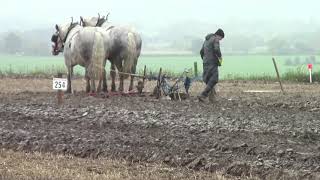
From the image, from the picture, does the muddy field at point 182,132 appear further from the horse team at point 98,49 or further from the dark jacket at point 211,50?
the horse team at point 98,49

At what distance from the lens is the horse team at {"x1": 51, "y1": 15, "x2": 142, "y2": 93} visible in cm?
1606

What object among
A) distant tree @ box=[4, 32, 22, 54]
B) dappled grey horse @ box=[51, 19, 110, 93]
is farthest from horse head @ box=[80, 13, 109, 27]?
distant tree @ box=[4, 32, 22, 54]

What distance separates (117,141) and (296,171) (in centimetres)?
304

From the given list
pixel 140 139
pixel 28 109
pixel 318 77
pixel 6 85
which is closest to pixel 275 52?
pixel 318 77

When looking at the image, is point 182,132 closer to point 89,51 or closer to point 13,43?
point 89,51

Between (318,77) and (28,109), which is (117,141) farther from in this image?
(318,77)

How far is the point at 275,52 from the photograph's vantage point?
50812mm

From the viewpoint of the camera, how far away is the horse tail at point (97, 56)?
52.2 feet

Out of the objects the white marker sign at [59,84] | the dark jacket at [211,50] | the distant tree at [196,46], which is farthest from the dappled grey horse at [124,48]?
the distant tree at [196,46]

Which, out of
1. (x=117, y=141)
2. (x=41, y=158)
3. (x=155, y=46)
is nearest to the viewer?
(x=41, y=158)

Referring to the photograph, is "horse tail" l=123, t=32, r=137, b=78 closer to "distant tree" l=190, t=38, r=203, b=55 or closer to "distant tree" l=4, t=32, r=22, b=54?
"distant tree" l=190, t=38, r=203, b=55

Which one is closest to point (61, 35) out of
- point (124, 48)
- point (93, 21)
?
point (93, 21)

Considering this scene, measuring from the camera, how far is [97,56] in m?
15.9

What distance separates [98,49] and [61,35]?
299 centimetres
